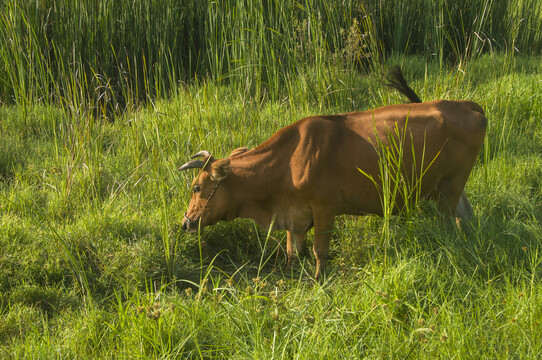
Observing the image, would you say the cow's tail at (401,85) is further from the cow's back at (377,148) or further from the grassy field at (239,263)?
the grassy field at (239,263)

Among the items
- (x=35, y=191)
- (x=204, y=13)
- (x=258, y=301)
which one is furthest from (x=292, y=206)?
(x=204, y=13)

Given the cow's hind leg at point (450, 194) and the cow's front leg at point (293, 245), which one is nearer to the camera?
the cow's hind leg at point (450, 194)

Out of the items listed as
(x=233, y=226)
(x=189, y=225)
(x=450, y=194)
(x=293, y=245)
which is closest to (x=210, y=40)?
(x=233, y=226)

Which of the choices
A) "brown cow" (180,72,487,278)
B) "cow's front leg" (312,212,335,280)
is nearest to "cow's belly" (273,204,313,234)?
"brown cow" (180,72,487,278)

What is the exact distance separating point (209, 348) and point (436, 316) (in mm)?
1194

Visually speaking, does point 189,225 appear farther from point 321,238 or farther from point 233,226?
point 321,238

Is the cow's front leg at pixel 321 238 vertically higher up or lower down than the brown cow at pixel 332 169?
lower down

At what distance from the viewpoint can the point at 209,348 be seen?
344 cm

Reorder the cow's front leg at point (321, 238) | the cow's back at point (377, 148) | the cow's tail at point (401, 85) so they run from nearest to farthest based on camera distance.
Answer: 1. the cow's back at point (377, 148)
2. the cow's front leg at point (321, 238)
3. the cow's tail at point (401, 85)

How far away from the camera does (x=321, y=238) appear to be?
454 centimetres

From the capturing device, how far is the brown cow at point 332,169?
4.37 metres

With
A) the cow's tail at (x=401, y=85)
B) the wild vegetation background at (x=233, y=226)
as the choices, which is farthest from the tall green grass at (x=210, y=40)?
the cow's tail at (x=401, y=85)

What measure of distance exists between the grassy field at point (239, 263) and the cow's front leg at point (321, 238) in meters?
0.09

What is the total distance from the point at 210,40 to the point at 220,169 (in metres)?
3.27
